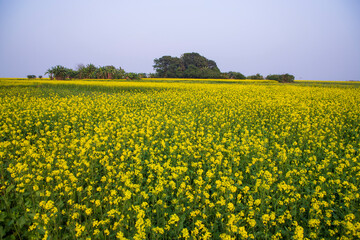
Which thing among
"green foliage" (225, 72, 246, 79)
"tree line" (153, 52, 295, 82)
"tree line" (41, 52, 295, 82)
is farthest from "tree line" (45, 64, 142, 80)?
"green foliage" (225, 72, 246, 79)

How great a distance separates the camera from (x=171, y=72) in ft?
247

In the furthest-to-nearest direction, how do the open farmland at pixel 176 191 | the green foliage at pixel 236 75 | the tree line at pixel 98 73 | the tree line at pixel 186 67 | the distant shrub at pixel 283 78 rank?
the tree line at pixel 186 67 < the green foliage at pixel 236 75 < the distant shrub at pixel 283 78 < the tree line at pixel 98 73 < the open farmland at pixel 176 191

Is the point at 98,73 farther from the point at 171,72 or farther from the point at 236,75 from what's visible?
the point at 236,75

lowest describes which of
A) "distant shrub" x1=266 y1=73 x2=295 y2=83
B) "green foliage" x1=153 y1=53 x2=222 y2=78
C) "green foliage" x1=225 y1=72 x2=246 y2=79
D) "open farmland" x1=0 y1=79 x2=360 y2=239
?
"open farmland" x1=0 y1=79 x2=360 y2=239

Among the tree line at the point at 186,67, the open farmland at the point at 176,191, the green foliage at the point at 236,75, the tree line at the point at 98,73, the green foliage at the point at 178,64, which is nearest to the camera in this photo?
the open farmland at the point at 176,191

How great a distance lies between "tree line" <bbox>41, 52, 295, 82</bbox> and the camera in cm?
5062

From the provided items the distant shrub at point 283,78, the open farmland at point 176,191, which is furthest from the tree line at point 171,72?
the open farmland at point 176,191

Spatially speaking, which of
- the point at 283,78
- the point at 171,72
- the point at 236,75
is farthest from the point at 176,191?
the point at 171,72

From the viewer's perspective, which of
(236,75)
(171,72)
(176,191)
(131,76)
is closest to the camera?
(176,191)

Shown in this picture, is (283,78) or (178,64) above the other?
(178,64)

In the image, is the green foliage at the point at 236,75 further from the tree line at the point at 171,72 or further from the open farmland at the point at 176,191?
the open farmland at the point at 176,191

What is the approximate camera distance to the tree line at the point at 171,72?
5062cm

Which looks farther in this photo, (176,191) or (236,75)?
(236,75)

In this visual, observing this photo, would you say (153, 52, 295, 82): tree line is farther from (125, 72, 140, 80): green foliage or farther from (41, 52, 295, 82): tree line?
(125, 72, 140, 80): green foliage
